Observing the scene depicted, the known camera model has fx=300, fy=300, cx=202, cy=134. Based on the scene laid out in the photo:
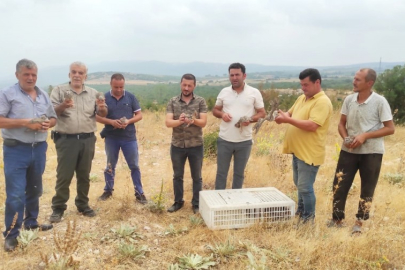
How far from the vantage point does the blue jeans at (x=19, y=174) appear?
3098mm

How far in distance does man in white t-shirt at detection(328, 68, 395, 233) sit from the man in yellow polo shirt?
0.97ft

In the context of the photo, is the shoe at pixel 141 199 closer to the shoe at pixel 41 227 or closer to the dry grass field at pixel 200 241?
the dry grass field at pixel 200 241

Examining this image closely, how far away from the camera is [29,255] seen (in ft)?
9.91

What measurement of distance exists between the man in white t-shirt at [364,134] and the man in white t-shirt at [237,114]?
1076 mm

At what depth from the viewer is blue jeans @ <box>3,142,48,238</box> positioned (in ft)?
10.2

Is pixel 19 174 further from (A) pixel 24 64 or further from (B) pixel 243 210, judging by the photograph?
(B) pixel 243 210

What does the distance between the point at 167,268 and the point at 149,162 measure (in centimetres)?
428

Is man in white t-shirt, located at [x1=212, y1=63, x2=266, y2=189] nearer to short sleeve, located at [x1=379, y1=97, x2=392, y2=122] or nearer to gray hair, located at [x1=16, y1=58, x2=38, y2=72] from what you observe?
short sleeve, located at [x1=379, y1=97, x2=392, y2=122]

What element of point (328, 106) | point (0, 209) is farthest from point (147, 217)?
point (328, 106)

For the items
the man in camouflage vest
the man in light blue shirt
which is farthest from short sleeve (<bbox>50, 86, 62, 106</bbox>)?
the man in camouflage vest

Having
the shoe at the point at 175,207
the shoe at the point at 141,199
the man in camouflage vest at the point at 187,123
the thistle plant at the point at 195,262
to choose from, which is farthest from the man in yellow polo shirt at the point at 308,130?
the shoe at the point at 141,199

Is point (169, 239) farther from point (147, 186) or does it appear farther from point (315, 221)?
point (147, 186)

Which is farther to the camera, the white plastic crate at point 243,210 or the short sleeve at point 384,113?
the white plastic crate at point 243,210

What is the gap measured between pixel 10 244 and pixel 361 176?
390cm
